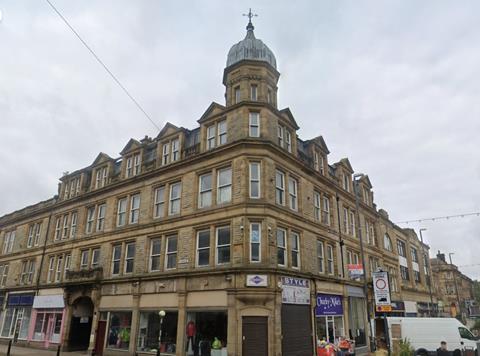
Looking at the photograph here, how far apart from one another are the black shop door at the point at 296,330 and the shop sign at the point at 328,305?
1.31 meters

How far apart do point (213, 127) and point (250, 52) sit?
5.77m

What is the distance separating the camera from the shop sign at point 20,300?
31.3 m

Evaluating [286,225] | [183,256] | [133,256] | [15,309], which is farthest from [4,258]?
[286,225]

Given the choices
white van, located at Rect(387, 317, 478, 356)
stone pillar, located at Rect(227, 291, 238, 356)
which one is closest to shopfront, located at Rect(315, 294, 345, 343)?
white van, located at Rect(387, 317, 478, 356)

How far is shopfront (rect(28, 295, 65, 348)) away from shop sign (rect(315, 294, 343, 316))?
18.9 m

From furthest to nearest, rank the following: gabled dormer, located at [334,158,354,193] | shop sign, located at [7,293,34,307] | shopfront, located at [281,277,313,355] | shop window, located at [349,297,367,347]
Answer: shop sign, located at [7,293,34,307]
gabled dormer, located at [334,158,354,193]
shop window, located at [349,297,367,347]
shopfront, located at [281,277,313,355]

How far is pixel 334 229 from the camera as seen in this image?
26.9 meters

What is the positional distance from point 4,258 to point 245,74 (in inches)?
1267

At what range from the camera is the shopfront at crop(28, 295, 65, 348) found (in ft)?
91.2

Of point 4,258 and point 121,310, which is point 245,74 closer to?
point 121,310

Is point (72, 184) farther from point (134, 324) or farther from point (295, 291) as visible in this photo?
point (295, 291)

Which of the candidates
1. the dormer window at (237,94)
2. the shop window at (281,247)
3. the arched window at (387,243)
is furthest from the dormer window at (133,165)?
the arched window at (387,243)

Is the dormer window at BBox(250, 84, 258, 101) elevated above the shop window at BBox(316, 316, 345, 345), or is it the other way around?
the dormer window at BBox(250, 84, 258, 101)

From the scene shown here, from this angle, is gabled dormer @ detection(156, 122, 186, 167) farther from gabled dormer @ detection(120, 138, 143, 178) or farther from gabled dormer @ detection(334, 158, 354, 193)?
gabled dormer @ detection(334, 158, 354, 193)
